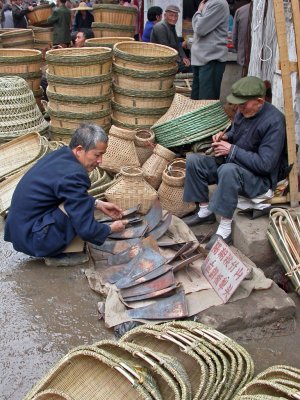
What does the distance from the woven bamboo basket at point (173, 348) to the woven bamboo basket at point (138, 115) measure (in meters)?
3.54

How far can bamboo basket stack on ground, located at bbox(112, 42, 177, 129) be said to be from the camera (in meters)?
5.82

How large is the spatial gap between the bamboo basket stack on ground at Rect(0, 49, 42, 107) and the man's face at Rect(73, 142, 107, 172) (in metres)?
3.66

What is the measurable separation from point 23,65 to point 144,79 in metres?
2.17

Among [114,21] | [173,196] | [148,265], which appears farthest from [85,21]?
[148,265]

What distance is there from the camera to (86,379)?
260cm

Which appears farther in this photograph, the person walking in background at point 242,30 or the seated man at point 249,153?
the person walking in background at point 242,30

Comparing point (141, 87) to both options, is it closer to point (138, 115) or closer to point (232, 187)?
point (138, 115)

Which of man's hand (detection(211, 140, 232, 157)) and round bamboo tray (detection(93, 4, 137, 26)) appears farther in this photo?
round bamboo tray (detection(93, 4, 137, 26))

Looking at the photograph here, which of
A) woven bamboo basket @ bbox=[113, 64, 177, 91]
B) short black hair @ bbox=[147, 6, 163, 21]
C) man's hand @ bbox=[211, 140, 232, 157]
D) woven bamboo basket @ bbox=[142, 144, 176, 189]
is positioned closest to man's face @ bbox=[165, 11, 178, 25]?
short black hair @ bbox=[147, 6, 163, 21]

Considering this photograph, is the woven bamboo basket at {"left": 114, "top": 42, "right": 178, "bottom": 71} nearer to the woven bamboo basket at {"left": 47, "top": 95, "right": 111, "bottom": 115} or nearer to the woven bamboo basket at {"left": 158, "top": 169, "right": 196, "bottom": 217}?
the woven bamboo basket at {"left": 47, "top": 95, "right": 111, "bottom": 115}

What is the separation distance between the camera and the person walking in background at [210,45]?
6227 millimetres

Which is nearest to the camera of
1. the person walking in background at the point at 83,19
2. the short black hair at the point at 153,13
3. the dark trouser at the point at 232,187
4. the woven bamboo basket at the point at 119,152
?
the dark trouser at the point at 232,187

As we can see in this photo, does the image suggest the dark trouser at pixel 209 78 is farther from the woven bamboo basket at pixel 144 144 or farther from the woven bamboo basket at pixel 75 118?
the woven bamboo basket at pixel 75 118

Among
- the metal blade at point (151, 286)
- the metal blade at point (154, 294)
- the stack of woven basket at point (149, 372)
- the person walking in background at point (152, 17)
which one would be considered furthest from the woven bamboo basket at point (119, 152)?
the person walking in background at point (152, 17)
